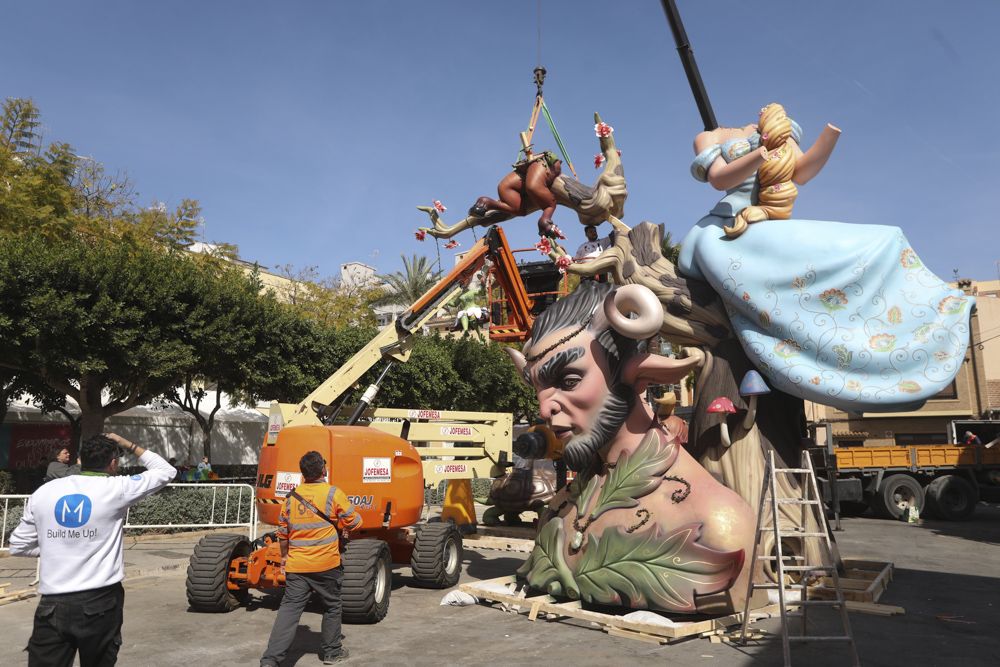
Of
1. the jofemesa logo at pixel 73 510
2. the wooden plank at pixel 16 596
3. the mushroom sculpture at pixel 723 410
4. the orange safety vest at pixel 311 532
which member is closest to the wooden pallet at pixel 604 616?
the mushroom sculpture at pixel 723 410

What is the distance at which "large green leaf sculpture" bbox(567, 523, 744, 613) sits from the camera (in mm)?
6469

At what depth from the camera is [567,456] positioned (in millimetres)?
7367

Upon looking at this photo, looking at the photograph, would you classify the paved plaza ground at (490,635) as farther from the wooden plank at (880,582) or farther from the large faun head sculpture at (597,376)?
the large faun head sculpture at (597,376)

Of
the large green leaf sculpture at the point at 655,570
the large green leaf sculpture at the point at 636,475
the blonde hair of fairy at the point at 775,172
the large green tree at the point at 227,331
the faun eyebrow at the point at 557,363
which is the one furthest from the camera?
the large green tree at the point at 227,331

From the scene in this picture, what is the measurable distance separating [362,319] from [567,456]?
25874 mm

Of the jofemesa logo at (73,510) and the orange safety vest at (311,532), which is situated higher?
the jofemesa logo at (73,510)

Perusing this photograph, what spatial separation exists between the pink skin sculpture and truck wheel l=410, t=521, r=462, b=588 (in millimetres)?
1496

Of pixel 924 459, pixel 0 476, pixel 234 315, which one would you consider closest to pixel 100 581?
pixel 234 315

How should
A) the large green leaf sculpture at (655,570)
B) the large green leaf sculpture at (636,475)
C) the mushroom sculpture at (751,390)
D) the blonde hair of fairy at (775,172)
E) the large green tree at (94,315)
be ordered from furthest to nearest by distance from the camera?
1. the large green tree at (94,315)
2. the blonde hair of fairy at (775,172)
3. the mushroom sculpture at (751,390)
4. the large green leaf sculpture at (636,475)
5. the large green leaf sculpture at (655,570)

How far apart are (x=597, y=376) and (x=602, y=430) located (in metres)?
0.56

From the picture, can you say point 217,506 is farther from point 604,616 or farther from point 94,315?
point 604,616

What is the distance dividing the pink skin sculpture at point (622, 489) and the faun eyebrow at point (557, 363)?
1 centimetres

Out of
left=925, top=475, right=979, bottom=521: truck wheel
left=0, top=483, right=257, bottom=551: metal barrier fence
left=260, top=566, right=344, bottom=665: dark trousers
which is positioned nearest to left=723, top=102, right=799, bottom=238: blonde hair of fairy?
left=260, top=566, right=344, bottom=665: dark trousers

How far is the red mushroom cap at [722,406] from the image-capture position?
8.17 m
